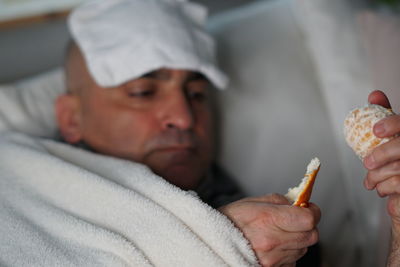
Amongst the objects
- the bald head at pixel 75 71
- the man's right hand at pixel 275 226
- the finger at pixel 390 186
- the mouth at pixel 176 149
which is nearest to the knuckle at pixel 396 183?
the finger at pixel 390 186

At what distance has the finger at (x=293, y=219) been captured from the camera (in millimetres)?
620

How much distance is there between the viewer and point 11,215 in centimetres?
73

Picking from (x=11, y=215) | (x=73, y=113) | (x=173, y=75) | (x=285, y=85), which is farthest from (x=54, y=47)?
(x=11, y=215)

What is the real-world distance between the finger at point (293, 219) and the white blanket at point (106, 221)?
2.2 inches

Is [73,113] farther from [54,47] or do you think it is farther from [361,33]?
[361,33]

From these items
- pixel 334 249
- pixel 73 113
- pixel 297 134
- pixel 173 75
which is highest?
pixel 173 75

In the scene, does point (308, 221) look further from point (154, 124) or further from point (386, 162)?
point (154, 124)

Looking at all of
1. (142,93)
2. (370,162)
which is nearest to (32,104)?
(142,93)

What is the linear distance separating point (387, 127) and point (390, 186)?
0.26ft

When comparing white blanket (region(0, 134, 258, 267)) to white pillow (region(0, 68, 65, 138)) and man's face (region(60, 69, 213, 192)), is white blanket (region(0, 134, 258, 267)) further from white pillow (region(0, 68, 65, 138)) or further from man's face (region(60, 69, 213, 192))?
white pillow (region(0, 68, 65, 138))

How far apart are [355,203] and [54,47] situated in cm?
96

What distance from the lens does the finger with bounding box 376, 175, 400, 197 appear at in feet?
1.99

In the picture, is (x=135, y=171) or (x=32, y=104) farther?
(x=32, y=104)

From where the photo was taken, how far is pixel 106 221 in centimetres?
70
